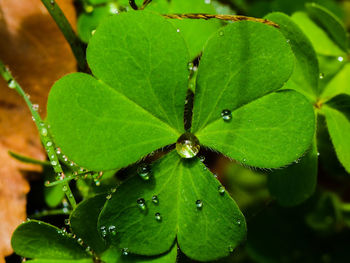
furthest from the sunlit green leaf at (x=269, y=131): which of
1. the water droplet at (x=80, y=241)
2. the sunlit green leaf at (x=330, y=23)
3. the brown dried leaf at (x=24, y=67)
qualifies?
the brown dried leaf at (x=24, y=67)

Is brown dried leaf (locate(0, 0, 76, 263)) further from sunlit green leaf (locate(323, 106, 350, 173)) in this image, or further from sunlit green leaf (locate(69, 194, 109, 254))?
sunlit green leaf (locate(323, 106, 350, 173))

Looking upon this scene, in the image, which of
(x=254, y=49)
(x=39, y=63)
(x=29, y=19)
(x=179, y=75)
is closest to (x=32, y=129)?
(x=39, y=63)

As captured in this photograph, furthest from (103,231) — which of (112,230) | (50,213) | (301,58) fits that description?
(301,58)

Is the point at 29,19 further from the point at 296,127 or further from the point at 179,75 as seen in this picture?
the point at 296,127

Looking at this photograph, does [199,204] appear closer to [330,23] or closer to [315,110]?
[315,110]

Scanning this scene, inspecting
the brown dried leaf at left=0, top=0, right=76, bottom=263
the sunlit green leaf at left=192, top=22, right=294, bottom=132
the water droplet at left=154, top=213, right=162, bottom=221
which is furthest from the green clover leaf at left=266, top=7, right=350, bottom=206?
the brown dried leaf at left=0, top=0, right=76, bottom=263

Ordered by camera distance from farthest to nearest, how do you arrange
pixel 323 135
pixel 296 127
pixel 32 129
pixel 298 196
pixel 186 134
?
pixel 323 135 → pixel 32 129 → pixel 298 196 → pixel 186 134 → pixel 296 127

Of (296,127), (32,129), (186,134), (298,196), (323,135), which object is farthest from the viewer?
(323,135)

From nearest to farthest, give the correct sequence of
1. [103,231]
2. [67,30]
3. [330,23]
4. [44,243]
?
[103,231], [44,243], [67,30], [330,23]
